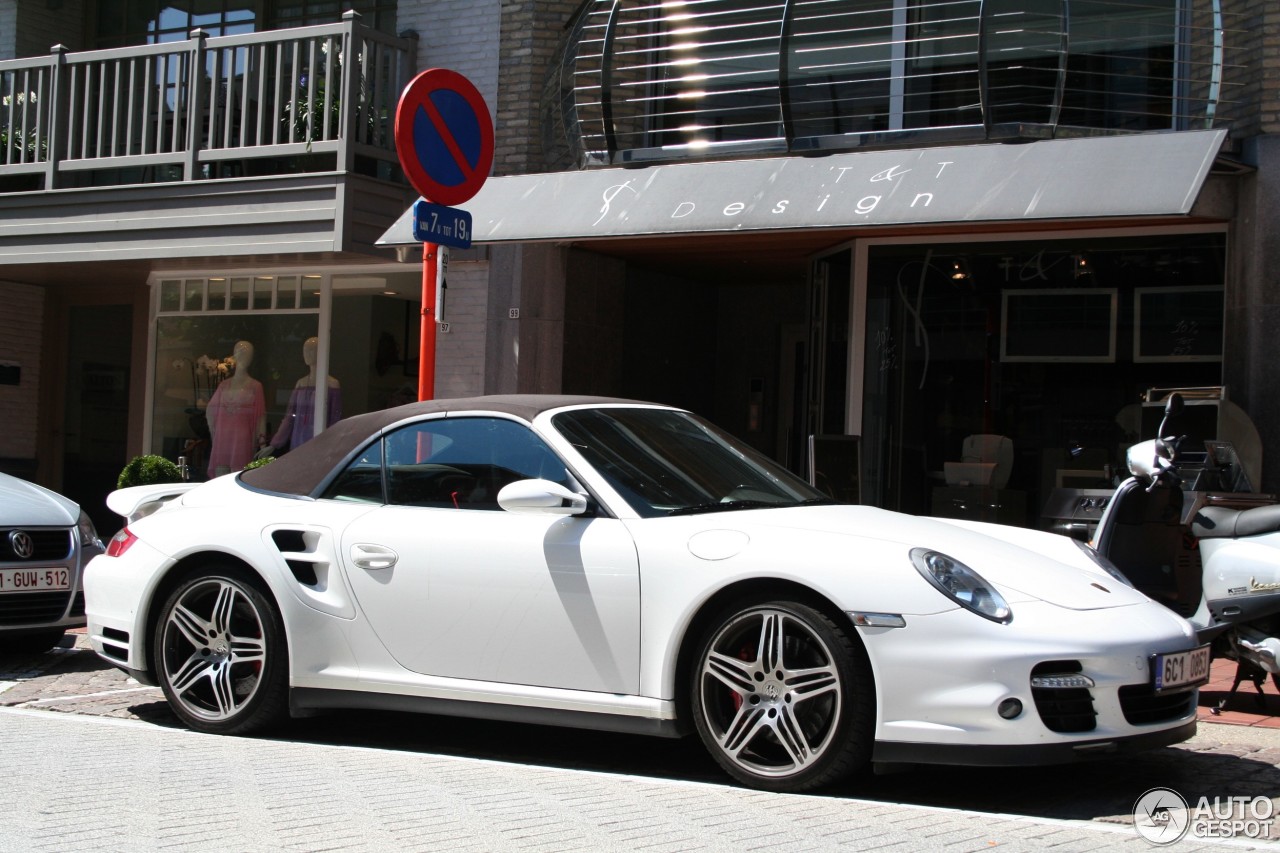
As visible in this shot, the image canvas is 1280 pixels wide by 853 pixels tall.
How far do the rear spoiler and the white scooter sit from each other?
458cm

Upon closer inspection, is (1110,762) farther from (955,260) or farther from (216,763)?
(955,260)

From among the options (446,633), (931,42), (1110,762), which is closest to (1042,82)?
(931,42)

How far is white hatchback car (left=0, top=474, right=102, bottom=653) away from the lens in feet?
24.5

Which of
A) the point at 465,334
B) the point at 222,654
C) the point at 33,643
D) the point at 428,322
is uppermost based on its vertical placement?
the point at 465,334

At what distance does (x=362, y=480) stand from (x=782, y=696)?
2.12 meters

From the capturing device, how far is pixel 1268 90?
9.29 m

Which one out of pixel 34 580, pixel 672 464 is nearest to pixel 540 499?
pixel 672 464

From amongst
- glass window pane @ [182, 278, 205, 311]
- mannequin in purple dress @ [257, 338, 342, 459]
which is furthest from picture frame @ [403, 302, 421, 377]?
glass window pane @ [182, 278, 205, 311]

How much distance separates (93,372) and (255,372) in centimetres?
346

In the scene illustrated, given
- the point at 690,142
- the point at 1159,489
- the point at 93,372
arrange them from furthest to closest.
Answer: the point at 93,372 → the point at 690,142 → the point at 1159,489

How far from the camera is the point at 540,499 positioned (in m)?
5.09

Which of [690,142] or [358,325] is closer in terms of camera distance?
[690,142]

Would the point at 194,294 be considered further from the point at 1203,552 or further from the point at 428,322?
the point at 1203,552

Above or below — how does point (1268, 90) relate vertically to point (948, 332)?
above
